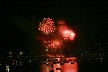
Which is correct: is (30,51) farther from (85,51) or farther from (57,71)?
(57,71)

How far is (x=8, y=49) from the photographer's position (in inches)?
6688

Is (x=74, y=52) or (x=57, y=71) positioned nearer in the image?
(x=57, y=71)

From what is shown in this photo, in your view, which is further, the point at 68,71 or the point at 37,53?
the point at 37,53

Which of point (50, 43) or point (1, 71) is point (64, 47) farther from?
point (1, 71)

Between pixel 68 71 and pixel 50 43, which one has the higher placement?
pixel 50 43

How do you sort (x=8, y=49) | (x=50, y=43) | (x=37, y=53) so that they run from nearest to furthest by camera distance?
(x=50, y=43)
(x=8, y=49)
(x=37, y=53)

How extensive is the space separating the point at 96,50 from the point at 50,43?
78274mm

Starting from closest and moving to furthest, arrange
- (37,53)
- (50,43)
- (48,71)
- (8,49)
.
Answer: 1. (48,71)
2. (50,43)
3. (8,49)
4. (37,53)

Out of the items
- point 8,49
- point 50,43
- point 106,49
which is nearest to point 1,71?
point 50,43

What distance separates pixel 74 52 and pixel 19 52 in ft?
106

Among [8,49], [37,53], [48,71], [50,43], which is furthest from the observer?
[37,53]

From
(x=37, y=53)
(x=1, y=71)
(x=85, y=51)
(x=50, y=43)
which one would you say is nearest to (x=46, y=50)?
(x=37, y=53)

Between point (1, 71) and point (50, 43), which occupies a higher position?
point (50, 43)

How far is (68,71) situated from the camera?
2584 inches
